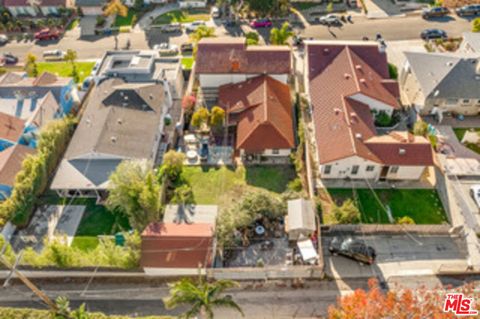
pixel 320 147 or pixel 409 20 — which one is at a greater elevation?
pixel 409 20

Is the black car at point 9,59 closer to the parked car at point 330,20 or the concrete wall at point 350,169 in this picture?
the parked car at point 330,20

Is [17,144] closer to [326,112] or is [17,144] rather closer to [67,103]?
[67,103]

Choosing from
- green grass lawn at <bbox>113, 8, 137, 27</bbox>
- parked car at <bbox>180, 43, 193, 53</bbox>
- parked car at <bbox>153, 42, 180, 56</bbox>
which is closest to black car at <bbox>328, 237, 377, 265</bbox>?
parked car at <bbox>180, 43, 193, 53</bbox>

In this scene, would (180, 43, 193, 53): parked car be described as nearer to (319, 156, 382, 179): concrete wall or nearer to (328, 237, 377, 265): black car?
(319, 156, 382, 179): concrete wall

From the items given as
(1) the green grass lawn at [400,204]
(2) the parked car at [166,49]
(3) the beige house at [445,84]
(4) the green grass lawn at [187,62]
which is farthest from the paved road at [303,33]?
(1) the green grass lawn at [400,204]

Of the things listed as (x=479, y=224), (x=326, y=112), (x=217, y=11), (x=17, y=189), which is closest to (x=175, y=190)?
(x=17, y=189)
